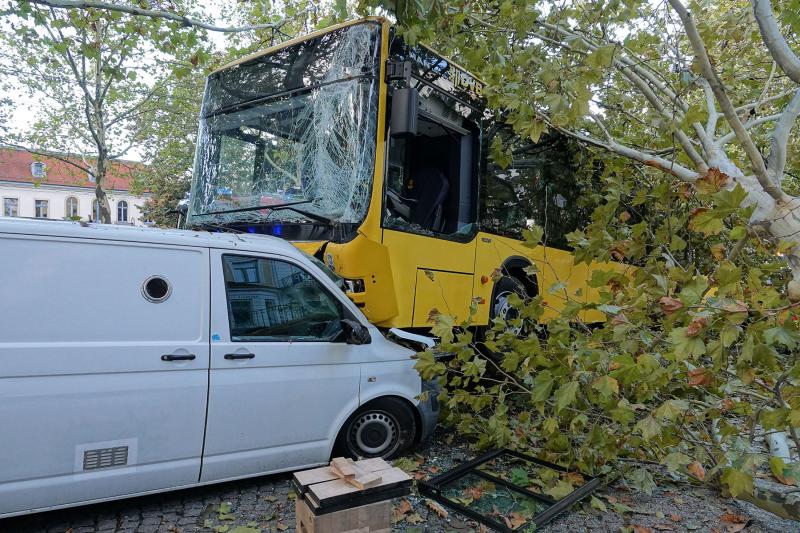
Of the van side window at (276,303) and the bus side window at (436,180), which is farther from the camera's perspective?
the bus side window at (436,180)

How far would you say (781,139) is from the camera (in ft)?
11.2

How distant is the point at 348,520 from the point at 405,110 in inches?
124

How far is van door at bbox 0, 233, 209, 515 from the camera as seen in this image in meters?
2.81

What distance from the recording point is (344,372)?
3830 mm

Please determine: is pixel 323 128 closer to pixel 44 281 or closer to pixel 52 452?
pixel 44 281

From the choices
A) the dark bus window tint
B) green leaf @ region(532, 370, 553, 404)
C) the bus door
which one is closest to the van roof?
the bus door

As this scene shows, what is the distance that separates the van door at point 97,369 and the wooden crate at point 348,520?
92 cm

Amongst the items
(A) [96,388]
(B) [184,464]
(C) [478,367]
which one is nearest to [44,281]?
(A) [96,388]

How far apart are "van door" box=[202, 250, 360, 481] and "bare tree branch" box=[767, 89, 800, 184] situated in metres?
3.09

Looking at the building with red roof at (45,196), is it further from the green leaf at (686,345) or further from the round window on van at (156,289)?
the green leaf at (686,345)

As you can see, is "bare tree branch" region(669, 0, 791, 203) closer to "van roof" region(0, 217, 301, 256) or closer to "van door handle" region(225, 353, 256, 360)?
"van roof" region(0, 217, 301, 256)

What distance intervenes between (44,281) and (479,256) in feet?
13.0

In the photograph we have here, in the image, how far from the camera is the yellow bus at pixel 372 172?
4.51 meters

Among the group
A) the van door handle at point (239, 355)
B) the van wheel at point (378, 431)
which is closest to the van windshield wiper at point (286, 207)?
the van door handle at point (239, 355)
